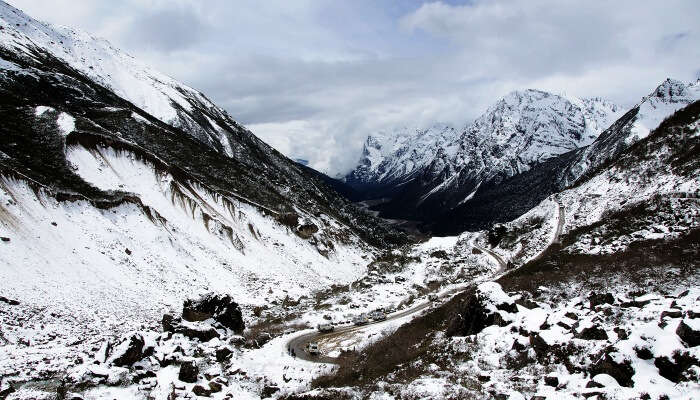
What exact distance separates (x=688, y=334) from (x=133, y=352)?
23.5 metres

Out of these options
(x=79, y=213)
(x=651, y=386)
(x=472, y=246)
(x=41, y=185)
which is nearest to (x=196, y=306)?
(x=79, y=213)

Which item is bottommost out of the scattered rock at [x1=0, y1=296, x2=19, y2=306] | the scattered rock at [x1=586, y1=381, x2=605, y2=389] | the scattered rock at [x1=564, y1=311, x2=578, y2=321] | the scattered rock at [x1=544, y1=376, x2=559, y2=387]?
the scattered rock at [x1=586, y1=381, x2=605, y2=389]

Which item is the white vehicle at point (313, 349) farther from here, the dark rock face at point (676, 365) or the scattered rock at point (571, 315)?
the dark rock face at point (676, 365)

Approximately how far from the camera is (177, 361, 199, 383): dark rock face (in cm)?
2009

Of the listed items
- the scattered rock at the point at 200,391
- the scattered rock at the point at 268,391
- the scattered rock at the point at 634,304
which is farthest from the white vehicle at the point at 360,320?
the scattered rock at the point at 634,304

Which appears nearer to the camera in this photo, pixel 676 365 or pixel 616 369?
pixel 676 365

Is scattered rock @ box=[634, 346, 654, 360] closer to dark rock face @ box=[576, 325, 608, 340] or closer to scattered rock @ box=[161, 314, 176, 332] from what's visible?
dark rock face @ box=[576, 325, 608, 340]

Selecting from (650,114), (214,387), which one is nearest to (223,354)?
(214,387)

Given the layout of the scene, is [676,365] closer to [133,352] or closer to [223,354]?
[223,354]

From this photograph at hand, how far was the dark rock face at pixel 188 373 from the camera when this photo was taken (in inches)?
791

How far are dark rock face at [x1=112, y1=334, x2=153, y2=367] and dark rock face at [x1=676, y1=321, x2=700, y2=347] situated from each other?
23.1 metres

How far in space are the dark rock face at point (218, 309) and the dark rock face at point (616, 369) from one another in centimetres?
2633

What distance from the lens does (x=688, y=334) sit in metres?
14.3

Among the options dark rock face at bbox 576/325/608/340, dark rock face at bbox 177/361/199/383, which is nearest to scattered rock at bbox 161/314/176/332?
dark rock face at bbox 177/361/199/383
